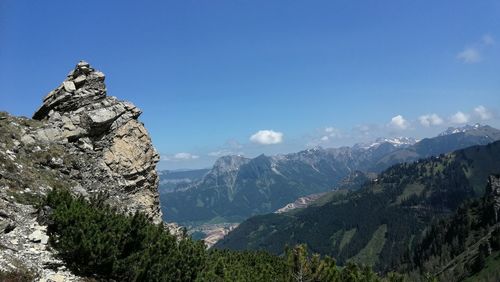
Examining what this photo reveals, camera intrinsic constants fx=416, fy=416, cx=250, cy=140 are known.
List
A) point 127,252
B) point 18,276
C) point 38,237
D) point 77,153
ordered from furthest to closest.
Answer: point 77,153
point 127,252
point 38,237
point 18,276

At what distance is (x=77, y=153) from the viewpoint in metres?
53.2

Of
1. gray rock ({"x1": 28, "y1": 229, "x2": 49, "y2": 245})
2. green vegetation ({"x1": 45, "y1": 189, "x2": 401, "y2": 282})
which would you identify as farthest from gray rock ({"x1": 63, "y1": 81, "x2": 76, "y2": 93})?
gray rock ({"x1": 28, "y1": 229, "x2": 49, "y2": 245})

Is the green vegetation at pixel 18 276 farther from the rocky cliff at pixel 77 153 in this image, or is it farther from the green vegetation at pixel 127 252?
the rocky cliff at pixel 77 153

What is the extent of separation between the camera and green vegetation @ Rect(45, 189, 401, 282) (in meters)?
31.7

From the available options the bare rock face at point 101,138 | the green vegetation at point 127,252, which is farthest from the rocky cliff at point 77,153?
the green vegetation at point 127,252

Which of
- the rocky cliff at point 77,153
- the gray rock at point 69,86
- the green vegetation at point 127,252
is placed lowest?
the green vegetation at point 127,252

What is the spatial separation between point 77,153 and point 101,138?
4435 mm

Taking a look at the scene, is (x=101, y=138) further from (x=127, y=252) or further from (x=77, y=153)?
(x=127, y=252)

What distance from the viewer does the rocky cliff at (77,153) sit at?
1574 inches

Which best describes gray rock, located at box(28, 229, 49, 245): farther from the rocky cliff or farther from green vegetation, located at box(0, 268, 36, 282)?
green vegetation, located at box(0, 268, 36, 282)

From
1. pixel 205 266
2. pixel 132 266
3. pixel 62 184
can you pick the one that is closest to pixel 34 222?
pixel 132 266

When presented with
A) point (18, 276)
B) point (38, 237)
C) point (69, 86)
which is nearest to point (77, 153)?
point (69, 86)

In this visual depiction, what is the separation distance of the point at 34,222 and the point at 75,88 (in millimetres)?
28315

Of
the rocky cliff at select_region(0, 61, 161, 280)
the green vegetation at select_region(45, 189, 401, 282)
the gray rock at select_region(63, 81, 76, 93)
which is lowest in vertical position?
the green vegetation at select_region(45, 189, 401, 282)
